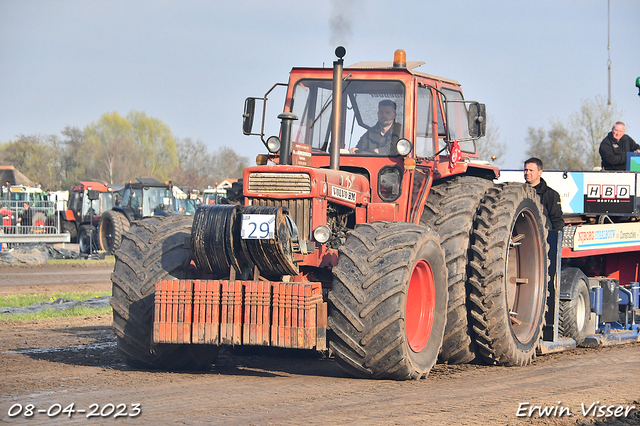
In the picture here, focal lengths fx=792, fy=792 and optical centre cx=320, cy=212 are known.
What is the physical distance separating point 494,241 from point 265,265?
2555 millimetres

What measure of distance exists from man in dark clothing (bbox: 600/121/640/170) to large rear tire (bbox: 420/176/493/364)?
5.54 m

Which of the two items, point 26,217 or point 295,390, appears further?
point 26,217

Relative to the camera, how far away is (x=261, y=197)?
739cm

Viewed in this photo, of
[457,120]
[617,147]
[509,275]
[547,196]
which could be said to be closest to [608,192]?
[617,147]

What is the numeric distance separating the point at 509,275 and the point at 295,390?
4046 mm

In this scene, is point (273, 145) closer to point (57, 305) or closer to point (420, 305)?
point (420, 305)

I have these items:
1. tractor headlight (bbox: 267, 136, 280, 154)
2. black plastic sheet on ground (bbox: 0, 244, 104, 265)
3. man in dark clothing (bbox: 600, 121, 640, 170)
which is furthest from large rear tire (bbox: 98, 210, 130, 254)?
tractor headlight (bbox: 267, 136, 280, 154)

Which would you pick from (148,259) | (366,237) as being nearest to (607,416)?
(366,237)

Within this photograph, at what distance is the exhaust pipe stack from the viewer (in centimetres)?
810

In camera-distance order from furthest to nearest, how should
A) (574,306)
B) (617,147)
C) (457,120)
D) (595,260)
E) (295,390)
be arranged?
(617,147), (595,260), (574,306), (457,120), (295,390)

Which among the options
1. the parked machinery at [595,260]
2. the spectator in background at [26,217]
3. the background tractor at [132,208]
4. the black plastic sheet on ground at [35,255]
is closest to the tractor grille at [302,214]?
the parked machinery at [595,260]

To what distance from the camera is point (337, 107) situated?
26.7ft

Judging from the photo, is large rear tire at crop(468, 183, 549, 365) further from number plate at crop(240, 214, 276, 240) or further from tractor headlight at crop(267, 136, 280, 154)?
number plate at crop(240, 214, 276, 240)

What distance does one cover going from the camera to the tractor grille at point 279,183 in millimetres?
7262
